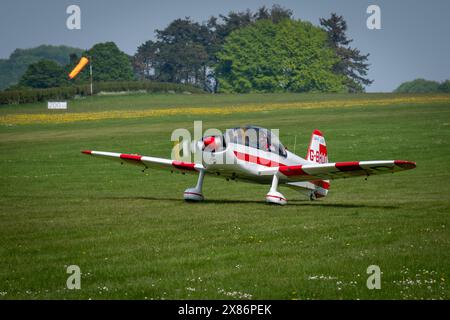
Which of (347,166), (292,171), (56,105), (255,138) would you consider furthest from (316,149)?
(56,105)

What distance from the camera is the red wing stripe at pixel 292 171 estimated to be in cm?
2342

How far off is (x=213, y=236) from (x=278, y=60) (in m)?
141

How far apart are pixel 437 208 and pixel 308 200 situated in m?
5.13

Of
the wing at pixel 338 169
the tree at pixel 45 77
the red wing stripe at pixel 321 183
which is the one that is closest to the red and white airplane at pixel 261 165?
the wing at pixel 338 169

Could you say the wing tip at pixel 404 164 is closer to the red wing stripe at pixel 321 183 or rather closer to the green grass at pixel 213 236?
the green grass at pixel 213 236

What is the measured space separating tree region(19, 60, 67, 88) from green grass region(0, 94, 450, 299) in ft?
337

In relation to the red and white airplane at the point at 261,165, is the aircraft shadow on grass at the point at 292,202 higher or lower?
lower

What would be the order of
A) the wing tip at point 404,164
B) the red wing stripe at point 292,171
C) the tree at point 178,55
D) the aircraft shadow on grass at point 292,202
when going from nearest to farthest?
the wing tip at point 404,164 < the aircraft shadow on grass at point 292,202 < the red wing stripe at point 292,171 < the tree at point 178,55

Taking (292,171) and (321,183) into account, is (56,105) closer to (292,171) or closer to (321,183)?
(321,183)

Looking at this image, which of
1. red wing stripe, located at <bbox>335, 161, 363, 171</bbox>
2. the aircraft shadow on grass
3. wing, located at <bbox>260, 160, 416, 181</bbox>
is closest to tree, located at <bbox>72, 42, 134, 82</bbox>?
the aircraft shadow on grass

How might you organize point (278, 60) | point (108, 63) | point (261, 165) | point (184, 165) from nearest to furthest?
point (261, 165) < point (184, 165) < point (278, 60) < point (108, 63)

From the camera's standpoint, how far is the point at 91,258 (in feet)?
49.6

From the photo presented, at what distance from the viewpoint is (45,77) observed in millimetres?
142375

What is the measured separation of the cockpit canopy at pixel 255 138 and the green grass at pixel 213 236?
5.37 feet
